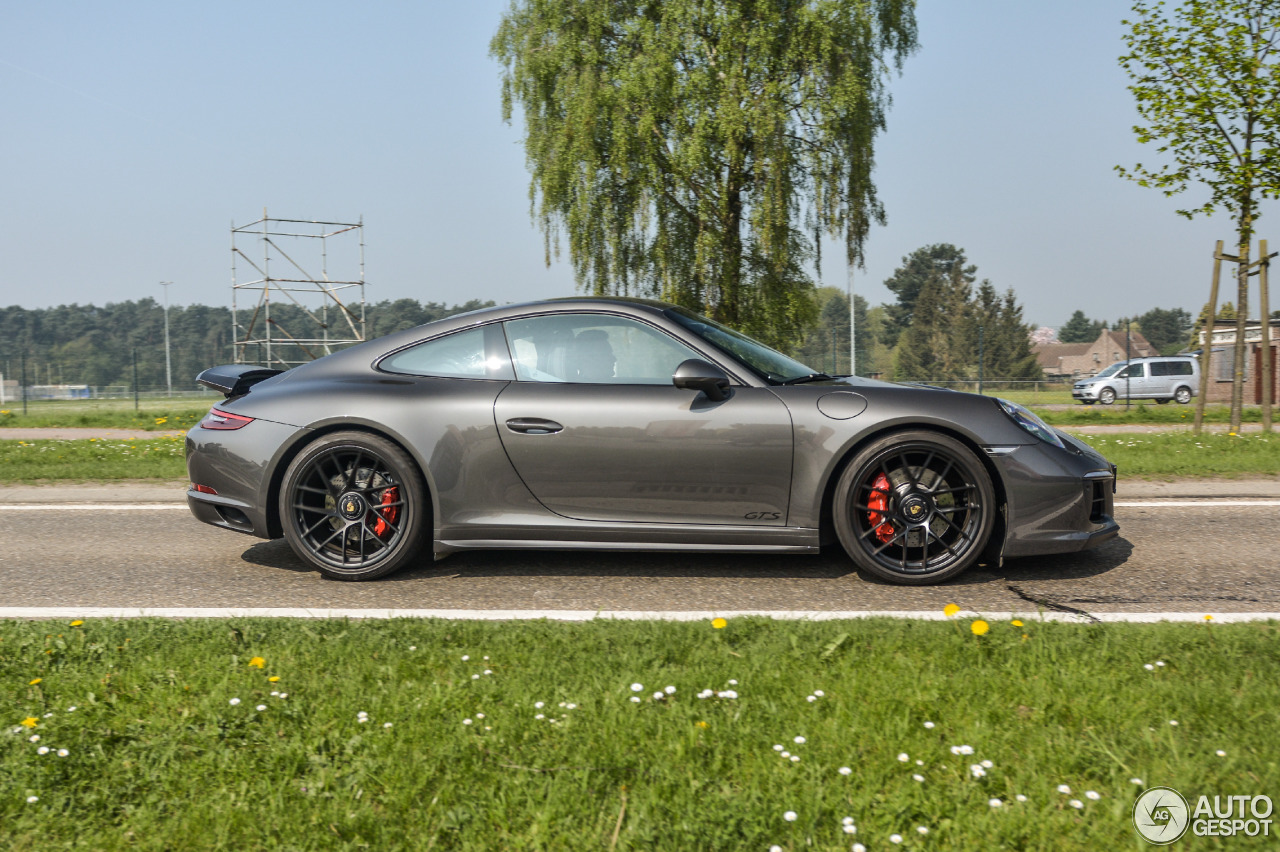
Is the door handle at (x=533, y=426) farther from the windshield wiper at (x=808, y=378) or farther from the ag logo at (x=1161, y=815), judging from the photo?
the ag logo at (x=1161, y=815)

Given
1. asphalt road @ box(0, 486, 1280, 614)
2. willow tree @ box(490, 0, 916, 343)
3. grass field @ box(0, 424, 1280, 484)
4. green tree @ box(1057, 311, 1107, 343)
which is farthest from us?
green tree @ box(1057, 311, 1107, 343)

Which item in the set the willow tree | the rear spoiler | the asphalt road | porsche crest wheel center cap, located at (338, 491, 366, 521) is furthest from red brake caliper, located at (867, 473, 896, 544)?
the willow tree

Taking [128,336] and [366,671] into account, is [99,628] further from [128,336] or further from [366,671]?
[128,336]

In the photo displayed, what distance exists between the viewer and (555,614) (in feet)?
13.4

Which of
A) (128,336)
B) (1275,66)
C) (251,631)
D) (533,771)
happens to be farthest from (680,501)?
(128,336)

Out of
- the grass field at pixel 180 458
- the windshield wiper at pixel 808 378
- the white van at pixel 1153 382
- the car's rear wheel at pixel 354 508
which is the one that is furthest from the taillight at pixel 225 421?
the white van at pixel 1153 382

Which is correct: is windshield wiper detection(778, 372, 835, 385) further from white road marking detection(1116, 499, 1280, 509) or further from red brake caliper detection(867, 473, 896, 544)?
white road marking detection(1116, 499, 1280, 509)

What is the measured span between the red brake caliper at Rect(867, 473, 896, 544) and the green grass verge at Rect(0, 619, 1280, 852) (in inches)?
44.2

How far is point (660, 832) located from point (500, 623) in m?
1.68

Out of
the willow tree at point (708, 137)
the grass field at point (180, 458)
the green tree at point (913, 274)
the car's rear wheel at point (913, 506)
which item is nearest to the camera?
the car's rear wheel at point (913, 506)

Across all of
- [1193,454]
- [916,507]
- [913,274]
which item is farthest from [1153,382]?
[913,274]

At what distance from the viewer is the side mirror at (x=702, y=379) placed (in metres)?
4.51

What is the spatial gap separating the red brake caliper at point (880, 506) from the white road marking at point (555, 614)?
1.93ft

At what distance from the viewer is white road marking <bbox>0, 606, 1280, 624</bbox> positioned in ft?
12.5
